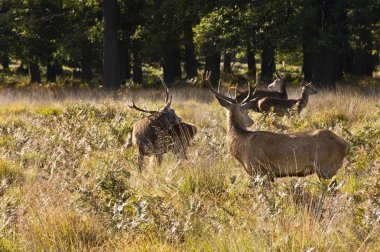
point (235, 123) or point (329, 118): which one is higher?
point (235, 123)

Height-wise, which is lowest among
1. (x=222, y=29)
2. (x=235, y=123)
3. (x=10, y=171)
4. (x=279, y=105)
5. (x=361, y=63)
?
(x=10, y=171)

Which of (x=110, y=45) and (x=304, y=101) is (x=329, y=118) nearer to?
(x=304, y=101)

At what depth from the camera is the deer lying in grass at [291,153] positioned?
18.4 feet

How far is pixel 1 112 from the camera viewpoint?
40.7ft

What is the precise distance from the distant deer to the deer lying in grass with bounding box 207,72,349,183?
4.72 feet

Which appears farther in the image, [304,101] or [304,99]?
[304,99]

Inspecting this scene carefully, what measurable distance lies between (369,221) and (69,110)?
8971 millimetres

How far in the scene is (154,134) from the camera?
24.0 ft

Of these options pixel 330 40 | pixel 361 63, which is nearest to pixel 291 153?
pixel 330 40

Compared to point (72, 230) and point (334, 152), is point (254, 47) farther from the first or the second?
point (72, 230)

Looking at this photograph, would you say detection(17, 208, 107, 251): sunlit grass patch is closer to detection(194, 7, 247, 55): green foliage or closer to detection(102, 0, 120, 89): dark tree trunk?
detection(194, 7, 247, 55): green foliage

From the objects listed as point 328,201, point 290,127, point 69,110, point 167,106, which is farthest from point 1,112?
point 328,201

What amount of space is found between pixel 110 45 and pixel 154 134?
12850 mm

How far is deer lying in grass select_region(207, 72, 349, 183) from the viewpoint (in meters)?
5.61
